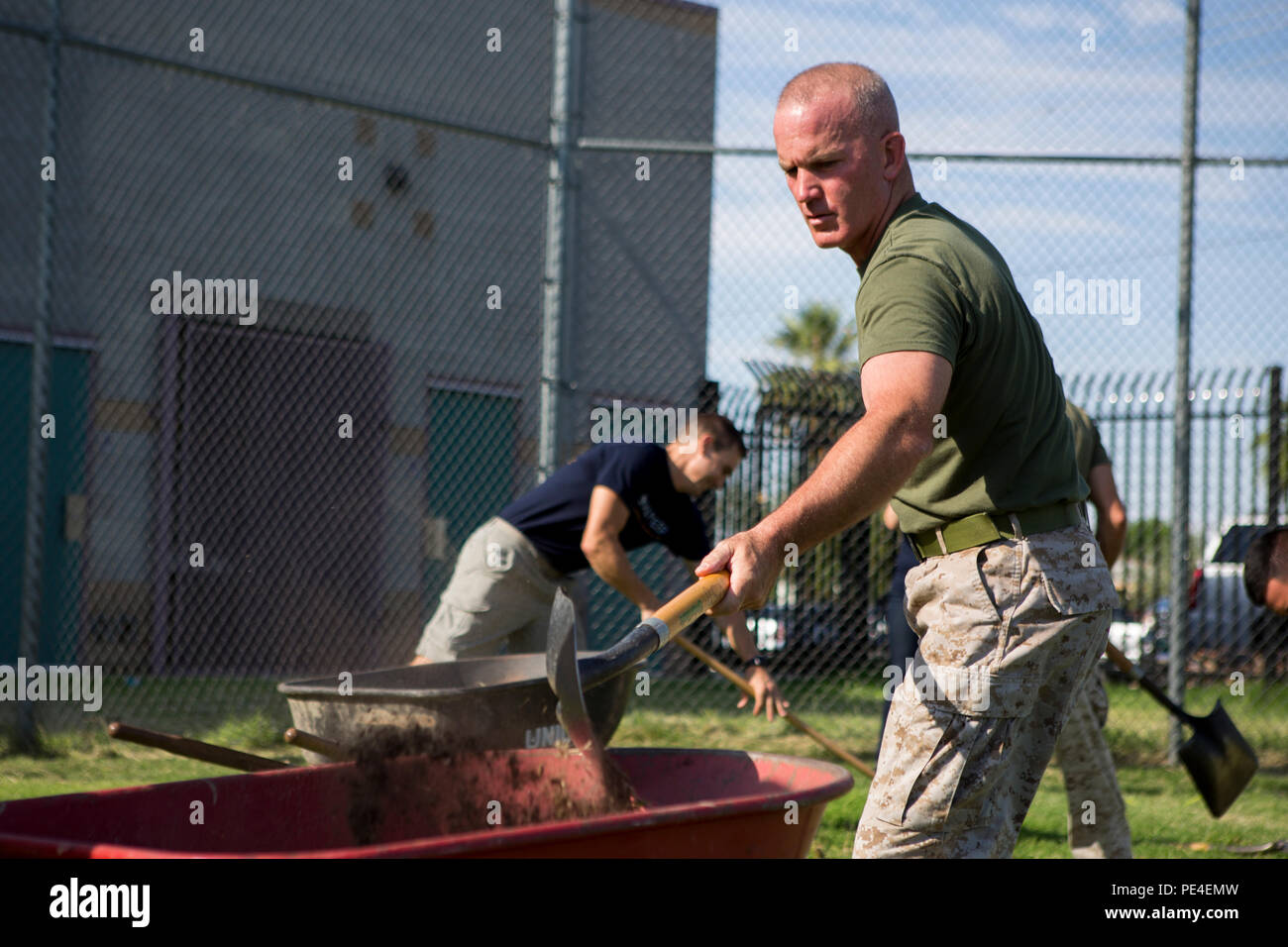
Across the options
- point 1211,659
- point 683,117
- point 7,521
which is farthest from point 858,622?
point 7,521

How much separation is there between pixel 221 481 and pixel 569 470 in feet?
17.6

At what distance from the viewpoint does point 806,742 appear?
8094 millimetres

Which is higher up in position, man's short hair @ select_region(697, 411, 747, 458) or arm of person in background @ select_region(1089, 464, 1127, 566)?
man's short hair @ select_region(697, 411, 747, 458)

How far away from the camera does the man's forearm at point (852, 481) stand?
7.38 feet

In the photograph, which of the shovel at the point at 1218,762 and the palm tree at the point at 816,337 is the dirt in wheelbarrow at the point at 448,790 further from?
the palm tree at the point at 816,337

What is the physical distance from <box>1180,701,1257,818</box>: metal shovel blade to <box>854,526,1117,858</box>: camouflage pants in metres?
2.86

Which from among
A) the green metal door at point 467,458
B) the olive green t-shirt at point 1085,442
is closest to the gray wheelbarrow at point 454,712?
the olive green t-shirt at point 1085,442

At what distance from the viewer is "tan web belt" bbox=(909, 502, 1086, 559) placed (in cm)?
259

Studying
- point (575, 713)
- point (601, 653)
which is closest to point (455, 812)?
point (575, 713)

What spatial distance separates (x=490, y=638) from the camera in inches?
207

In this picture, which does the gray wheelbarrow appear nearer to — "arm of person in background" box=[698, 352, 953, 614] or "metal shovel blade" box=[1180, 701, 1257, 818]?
"arm of person in background" box=[698, 352, 953, 614]

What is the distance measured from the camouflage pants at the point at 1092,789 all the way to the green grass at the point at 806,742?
0.65 meters

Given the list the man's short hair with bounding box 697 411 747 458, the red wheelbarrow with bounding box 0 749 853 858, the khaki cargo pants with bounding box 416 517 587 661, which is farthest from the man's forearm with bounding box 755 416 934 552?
the khaki cargo pants with bounding box 416 517 587 661

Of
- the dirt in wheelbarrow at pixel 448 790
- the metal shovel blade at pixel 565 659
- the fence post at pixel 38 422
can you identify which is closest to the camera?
the metal shovel blade at pixel 565 659
